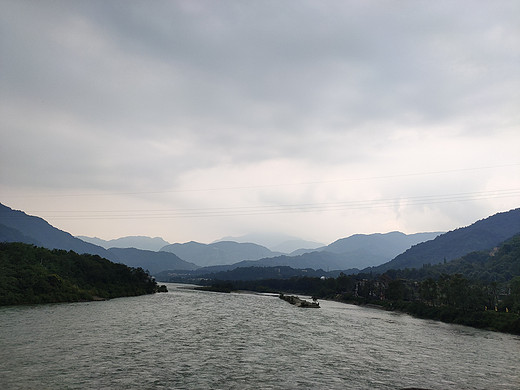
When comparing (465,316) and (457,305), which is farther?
(457,305)

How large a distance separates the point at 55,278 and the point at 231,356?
266 feet

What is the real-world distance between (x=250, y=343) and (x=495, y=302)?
98.1 metres

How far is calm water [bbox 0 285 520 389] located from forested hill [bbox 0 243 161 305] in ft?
90.4

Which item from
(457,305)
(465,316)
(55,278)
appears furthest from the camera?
(457,305)

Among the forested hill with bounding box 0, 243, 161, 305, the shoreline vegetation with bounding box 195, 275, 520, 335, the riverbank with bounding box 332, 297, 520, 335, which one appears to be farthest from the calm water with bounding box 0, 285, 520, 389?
the forested hill with bounding box 0, 243, 161, 305

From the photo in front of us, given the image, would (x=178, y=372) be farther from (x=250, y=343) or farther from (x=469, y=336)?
(x=469, y=336)

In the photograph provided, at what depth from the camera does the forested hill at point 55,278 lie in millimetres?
89169

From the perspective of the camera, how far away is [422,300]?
13438 cm

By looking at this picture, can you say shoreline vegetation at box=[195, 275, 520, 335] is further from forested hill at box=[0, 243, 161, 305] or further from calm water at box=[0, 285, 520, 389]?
forested hill at box=[0, 243, 161, 305]

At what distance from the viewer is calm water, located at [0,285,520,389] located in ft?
100

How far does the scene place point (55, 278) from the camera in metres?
101

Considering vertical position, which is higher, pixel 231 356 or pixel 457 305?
pixel 231 356

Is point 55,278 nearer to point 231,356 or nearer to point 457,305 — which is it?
point 231,356

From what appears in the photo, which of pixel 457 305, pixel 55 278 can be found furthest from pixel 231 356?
pixel 457 305
